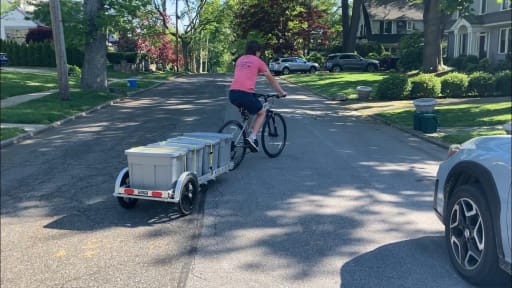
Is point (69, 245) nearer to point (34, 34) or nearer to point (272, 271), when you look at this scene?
point (272, 271)

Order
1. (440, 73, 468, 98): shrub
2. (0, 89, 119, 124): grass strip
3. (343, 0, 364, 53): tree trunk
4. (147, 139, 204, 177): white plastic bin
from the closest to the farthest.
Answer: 1. (147, 139, 204, 177): white plastic bin
2. (0, 89, 119, 124): grass strip
3. (440, 73, 468, 98): shrub
4. (343, 0, 364, 53): tree trunk

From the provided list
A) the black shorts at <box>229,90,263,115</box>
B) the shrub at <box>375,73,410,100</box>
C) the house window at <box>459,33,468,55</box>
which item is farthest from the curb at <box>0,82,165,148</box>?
the house window at <box>459,33,468,55</box>

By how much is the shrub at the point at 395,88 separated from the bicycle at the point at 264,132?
11.5 metres

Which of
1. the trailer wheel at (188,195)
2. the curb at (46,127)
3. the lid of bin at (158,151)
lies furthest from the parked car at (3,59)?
the trailer wheel at (188,195)

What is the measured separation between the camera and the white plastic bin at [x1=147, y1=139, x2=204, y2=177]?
19.9 feet

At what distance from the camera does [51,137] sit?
1110 centimetres

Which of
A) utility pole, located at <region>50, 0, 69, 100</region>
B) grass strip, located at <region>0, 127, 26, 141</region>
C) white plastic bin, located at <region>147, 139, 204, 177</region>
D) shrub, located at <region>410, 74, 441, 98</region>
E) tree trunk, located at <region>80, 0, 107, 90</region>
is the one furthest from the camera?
shrub, located at <region>410, 74, 441, 98</region>

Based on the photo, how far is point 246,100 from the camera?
26.4ft

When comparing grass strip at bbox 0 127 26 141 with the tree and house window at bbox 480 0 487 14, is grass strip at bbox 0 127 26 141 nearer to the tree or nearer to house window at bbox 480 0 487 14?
the tree

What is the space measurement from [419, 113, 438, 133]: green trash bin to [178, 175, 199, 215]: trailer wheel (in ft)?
25.0

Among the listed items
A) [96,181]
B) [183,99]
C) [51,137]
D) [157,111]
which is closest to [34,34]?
[183,99]

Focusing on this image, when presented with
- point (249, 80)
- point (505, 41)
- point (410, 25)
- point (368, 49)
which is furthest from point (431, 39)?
point (410, 25)

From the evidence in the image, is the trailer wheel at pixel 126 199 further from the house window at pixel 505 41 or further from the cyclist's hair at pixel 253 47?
the house window at pixel 505 41

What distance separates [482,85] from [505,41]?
17523mm
